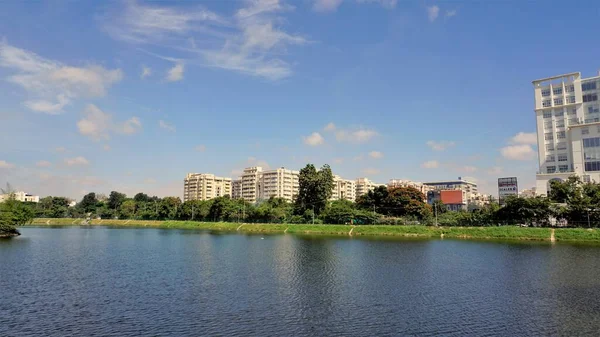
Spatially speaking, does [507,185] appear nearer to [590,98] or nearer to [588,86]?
[590,98]

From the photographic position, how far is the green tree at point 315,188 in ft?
306

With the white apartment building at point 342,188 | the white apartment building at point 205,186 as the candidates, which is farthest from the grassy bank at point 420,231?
the white apartment building at point 342,188

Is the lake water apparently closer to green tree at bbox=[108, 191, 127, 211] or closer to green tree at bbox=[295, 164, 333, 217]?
green tree at bbox=[295, 164, 333, 217]

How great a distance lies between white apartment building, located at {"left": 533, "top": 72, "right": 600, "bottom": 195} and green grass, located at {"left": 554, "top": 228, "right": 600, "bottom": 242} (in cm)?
1928

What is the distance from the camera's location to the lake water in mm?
18391

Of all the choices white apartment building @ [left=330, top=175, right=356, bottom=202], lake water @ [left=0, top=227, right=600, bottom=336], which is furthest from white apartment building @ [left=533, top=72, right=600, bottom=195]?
white apartment building @ [left=330, top=175, right=356, bottom=202]

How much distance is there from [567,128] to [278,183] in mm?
109620

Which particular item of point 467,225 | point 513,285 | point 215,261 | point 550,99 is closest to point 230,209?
point 467,225

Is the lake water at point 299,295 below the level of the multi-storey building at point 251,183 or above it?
below

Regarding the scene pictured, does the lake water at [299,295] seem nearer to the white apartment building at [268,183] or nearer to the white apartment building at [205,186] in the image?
the white apartment building at [268,183]

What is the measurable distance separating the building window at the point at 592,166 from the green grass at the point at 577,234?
1998 centimetres

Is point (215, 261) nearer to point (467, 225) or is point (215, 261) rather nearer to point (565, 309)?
point (565, 309)

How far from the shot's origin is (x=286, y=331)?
58.2 ft

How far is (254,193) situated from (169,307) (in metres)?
160
